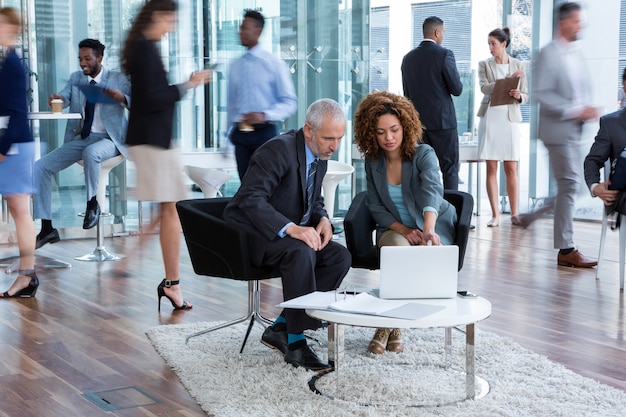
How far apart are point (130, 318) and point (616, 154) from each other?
10.9 feet

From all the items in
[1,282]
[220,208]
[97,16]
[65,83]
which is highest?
[97,16]

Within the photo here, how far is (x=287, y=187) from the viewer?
4492 millimetres

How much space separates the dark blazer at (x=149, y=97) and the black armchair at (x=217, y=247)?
710 mm

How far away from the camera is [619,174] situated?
6.09 metres

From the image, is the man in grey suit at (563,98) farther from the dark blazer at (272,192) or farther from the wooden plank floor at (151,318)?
the dark blazer at (272,192)

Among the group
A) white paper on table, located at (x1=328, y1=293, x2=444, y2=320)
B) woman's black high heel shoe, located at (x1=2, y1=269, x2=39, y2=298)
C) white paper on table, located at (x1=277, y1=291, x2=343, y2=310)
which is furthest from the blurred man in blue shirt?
white paper on table, located at (x1=328, y1=293, x2=444, y2=320)

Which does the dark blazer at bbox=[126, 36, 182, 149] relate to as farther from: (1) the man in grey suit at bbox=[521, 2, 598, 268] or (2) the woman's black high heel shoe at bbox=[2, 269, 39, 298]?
(1) the man in grey suit at bbox=[521, 2, 598, 268]

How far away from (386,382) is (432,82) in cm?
453

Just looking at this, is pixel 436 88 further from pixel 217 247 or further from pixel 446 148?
pixel 217 247

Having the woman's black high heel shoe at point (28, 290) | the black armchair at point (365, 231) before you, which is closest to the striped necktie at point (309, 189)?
the black armchair at point (365, 231)

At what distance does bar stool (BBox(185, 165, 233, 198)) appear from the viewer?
760 cm

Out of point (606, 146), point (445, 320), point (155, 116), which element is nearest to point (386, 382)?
point (445, 320)

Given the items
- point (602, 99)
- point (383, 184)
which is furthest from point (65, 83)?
point (602, 99)

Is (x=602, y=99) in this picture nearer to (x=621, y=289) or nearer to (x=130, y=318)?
(x=621, y=289)
